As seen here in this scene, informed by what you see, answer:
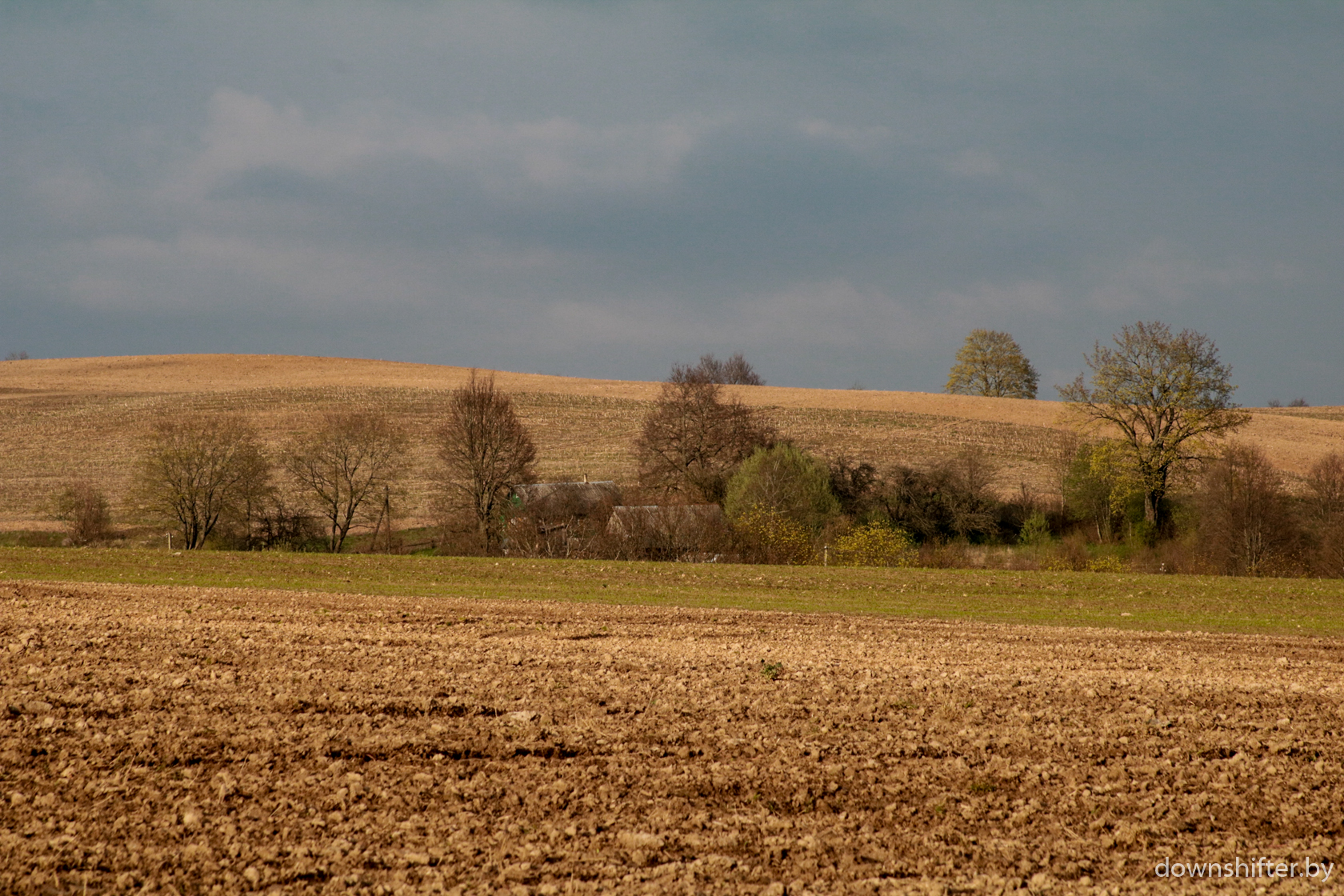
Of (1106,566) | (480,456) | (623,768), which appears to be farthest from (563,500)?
(623,768)

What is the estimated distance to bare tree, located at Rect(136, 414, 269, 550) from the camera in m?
46.0

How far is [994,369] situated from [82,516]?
8115 cm

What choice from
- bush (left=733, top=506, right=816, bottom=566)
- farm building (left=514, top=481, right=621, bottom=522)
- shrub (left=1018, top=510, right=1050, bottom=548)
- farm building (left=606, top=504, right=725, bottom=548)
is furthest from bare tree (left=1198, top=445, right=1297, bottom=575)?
farm building (left=514, top=481, right=621, bottom=522)

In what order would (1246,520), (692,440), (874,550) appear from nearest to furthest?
(874,550)
(1246,520)
(692,440)

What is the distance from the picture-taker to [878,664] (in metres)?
11.4

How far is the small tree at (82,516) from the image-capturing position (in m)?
43.5

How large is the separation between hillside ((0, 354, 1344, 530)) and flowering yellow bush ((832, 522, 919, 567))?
22897 mm

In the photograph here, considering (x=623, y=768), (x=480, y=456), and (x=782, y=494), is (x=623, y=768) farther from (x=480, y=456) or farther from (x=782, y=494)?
(x=480, y=456)

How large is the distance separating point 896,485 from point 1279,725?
4370 cm

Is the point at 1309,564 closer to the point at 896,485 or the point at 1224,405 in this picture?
the point at 1224,405

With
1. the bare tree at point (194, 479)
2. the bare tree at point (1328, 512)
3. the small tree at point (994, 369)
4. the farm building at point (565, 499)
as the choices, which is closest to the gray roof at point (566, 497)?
the farm building at point (565, 499)

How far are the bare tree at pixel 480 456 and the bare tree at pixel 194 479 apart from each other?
10.1 metres

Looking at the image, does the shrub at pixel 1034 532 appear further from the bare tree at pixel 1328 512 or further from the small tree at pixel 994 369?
the small tree at pixel 994 369

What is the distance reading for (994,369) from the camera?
96750mm
